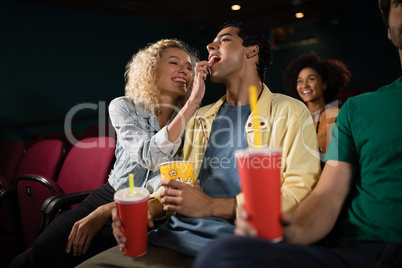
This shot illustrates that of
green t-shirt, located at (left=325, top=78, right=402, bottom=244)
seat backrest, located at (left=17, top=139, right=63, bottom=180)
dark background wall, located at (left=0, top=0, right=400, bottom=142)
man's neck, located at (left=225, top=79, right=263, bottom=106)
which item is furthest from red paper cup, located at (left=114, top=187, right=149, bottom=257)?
dark background wall, located at (left=0, top=0, right=400, bottom=142)

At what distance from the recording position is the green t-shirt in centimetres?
103

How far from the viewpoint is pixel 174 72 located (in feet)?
6.93

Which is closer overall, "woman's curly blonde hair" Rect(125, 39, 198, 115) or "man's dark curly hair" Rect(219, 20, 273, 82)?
"man's dark curly hair" Rect(219, 20, 273, 82)

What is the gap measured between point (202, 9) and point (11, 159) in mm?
5851

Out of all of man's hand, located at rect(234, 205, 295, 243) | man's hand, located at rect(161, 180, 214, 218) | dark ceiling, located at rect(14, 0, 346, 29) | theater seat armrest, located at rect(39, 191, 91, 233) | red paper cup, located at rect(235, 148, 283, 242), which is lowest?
theater seat armrest, located at rect(39, 191, 91, 233)

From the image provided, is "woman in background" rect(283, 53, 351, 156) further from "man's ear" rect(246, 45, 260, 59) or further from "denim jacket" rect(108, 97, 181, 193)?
"denim jacket" rect(108, 97, 181, 193)

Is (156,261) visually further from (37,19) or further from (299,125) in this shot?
(37,19)

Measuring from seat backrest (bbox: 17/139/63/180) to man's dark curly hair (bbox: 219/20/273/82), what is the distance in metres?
1.79

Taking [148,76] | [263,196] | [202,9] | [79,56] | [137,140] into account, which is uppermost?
[202,9]

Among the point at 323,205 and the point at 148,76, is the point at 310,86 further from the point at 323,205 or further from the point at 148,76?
the point at 323,205

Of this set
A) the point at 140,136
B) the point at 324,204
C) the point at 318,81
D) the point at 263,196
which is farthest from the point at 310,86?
the point at 263,196

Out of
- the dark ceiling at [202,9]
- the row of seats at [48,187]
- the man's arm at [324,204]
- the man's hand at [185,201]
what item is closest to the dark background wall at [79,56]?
the dark ceiling at [202,9]

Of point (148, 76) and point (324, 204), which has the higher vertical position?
point (148, 76)

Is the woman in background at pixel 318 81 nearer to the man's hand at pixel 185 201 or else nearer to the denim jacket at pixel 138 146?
the denim jacket at pixel 138 146
